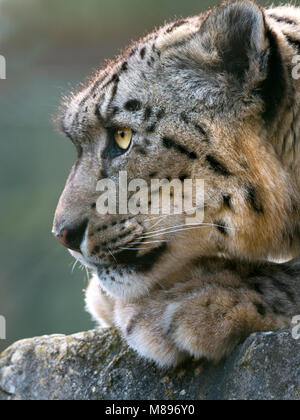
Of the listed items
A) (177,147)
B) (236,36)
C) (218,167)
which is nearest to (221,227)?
(218,167)

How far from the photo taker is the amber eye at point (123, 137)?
2.75 metres

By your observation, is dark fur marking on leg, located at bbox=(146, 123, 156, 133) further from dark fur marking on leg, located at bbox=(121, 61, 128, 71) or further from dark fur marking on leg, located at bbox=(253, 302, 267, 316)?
dark fur marking on leg, located at bbox=(253, 302, 267, 316)

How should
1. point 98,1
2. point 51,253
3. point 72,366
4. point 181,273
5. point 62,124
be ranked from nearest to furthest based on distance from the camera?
point 181,273 → point 72,366 → point 62,124 → point 51,253 → point 98,1

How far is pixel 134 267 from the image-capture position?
2641mm

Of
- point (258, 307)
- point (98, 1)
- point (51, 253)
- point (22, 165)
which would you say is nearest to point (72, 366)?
point (258, 307)

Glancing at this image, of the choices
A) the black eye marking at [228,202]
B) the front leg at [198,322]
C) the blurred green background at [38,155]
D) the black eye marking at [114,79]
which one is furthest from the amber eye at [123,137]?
the blurred green background at [38,155]

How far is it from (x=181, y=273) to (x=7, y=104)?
790cm

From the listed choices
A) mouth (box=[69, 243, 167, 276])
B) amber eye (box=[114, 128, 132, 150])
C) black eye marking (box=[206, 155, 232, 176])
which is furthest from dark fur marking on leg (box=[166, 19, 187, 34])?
mouth (box=[69, 243, 167, 276])

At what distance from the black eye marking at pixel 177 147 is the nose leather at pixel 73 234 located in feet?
1.50

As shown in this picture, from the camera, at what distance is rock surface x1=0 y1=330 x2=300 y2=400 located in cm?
214

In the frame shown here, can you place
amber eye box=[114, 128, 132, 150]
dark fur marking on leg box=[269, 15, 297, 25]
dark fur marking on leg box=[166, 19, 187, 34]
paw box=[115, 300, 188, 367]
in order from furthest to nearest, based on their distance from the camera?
dark fur marking on leg box=[166, 19, 187, 34] < dark fur marking on leg box=[269, 15, 297, 25] < amber eye box=[114, 128, 132, 150] < paw box=[115, 300, 188, 367]

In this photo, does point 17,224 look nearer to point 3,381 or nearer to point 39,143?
point 39,143

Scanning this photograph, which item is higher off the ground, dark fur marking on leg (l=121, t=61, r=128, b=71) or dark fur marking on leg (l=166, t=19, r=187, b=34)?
dark fur marking on leg (l=166, t=19, r=187, b=34)

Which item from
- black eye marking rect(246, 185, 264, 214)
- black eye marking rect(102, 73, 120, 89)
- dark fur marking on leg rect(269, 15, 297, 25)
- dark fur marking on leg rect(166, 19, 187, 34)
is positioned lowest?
black eye marking rect(246, 185, 264, 214)
